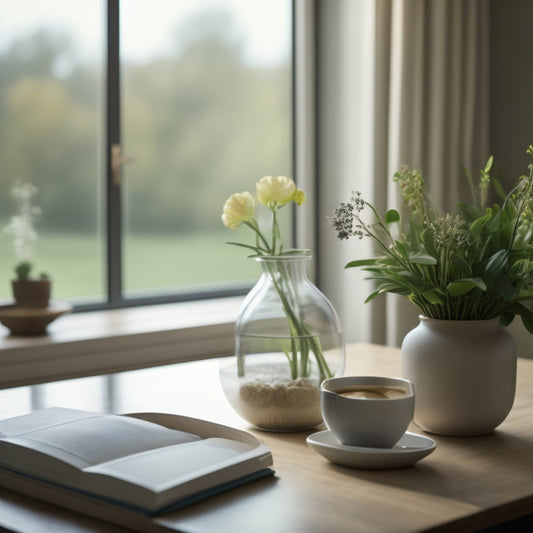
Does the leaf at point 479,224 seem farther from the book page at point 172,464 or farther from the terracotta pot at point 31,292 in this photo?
the terracotta pot at point 31,292

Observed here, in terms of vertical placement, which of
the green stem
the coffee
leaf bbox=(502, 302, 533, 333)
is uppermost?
leaf bbox=(502, 302, 533, 333)

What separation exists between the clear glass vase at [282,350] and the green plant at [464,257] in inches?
4.7

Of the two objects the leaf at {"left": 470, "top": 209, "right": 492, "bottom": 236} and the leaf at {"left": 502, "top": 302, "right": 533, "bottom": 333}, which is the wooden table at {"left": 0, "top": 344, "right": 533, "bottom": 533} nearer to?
the leaf at {"left": 502, "top": 302, "right": 533, "bottom": 333}

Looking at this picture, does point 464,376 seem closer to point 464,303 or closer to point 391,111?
point 464,303

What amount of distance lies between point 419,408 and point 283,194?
1.24 ft

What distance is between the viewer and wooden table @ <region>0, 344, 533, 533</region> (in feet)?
3.14

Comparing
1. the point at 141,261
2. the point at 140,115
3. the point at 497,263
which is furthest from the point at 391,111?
the point at 141,261

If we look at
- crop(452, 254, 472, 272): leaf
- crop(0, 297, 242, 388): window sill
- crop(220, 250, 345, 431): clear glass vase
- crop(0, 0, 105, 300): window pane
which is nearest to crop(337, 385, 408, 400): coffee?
crop(220, 250, 345, 431): clear glass vase

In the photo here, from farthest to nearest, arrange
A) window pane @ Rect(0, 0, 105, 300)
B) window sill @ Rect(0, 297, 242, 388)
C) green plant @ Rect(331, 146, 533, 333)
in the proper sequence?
window pane @ Rect(0, 0, 105, 300) < window sill @ Rect(0, 297, 242, 388) < green plant @ Rect(331, 146, 533, 333)

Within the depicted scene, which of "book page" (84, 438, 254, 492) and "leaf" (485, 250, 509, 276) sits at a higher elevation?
"leaf" (485, 250, 509, 276)

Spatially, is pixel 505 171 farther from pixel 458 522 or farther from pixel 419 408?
pixel 458 522

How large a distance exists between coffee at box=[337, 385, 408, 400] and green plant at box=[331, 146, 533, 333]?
0.16 meters

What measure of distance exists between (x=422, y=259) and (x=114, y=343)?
5.75 ft

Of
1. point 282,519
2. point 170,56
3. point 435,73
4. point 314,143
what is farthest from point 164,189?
point 282,519
